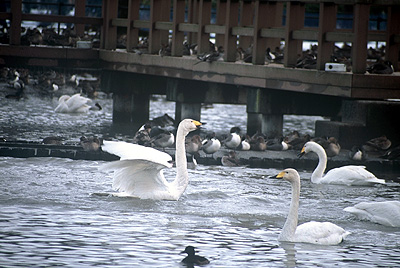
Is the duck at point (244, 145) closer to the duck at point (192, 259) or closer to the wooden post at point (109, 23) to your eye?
the wooden post at point (109, 23)

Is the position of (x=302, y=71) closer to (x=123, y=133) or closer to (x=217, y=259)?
(x=123, y=133)

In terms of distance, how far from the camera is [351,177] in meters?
12.7

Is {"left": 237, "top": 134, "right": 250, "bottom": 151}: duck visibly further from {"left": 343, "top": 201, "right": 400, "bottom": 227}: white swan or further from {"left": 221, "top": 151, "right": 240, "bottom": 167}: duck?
{"left": 343, "top": 201, "right": 400, "bottom": 227}: white swan

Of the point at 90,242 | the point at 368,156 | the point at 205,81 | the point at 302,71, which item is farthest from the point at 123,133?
the point at 90,242

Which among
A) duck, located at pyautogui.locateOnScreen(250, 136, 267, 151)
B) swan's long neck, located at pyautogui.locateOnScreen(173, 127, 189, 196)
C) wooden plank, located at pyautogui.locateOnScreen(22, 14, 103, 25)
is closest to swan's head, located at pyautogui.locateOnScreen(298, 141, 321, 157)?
duck, located at pyautogui.locateOnScreen(250, 136, 267, 151)

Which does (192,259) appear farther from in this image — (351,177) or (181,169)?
(351,177)

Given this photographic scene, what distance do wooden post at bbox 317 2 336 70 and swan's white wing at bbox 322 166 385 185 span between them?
3.05 metres

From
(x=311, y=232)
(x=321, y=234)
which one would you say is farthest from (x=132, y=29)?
(x=321, y=234)

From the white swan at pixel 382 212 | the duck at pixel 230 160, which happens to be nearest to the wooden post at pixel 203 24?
the duck at pixel 230 160

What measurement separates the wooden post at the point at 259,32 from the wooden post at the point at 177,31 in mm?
2307

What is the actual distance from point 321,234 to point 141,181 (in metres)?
2.87

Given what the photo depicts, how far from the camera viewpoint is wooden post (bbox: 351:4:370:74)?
1492 centimetres

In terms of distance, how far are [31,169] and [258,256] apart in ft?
17.9

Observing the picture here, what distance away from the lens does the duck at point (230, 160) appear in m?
14.2
